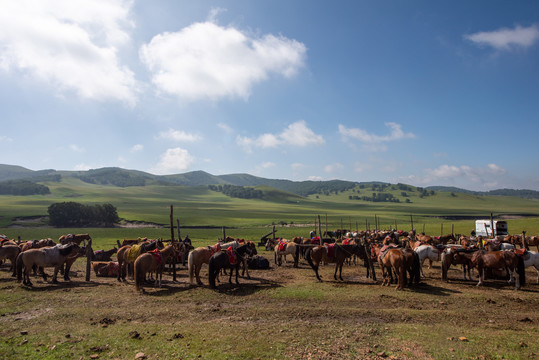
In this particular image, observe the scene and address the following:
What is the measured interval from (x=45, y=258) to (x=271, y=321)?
12.8 meters

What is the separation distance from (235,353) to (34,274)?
16513 mm

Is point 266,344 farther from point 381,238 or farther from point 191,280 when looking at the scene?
point 381,238

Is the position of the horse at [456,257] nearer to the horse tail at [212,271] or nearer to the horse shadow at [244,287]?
the horse shadow at [244,287]

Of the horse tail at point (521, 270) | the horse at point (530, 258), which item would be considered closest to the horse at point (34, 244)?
the horse tail at point (521, 270)

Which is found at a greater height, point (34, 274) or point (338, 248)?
point (338, 248)

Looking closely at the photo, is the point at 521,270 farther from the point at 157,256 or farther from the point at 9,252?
the point at 9,252

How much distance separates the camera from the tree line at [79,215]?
69.8 meters

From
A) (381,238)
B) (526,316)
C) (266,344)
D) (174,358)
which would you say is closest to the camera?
(174,358)

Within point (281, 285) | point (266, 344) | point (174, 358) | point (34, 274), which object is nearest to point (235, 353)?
point (266, 344)

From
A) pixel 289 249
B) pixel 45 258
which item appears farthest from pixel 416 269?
pixel 45 258

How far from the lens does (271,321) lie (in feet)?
29.9

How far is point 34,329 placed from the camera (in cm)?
858

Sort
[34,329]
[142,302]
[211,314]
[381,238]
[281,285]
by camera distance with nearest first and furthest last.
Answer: [34,329] < [211,314] < [142,302] < [281,285] < [381,238]

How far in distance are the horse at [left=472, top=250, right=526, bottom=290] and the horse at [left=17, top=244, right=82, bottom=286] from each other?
69.0ft
